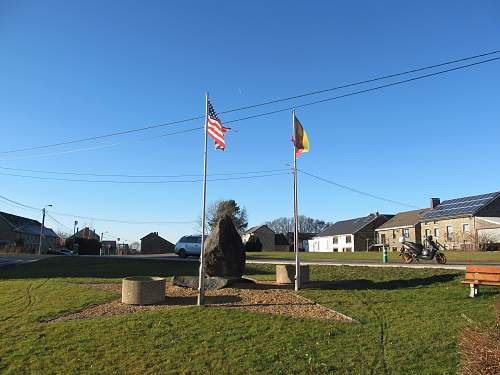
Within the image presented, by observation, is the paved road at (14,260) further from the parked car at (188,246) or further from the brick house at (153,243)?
the brick house at (153,243)

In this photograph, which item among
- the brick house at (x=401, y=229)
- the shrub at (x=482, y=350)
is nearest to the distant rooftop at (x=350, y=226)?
the brick house at (x=401, y=229)

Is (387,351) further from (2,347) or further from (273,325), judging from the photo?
(2,347)

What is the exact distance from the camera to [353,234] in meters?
80.1

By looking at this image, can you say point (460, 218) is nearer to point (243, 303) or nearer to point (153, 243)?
point (243, 303)

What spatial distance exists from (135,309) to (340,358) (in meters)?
5.52

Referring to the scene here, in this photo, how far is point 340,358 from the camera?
8117 millimetres

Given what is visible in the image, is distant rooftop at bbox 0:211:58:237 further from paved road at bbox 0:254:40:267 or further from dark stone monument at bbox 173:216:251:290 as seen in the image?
dark stone monument at bbox 173:216:251:290

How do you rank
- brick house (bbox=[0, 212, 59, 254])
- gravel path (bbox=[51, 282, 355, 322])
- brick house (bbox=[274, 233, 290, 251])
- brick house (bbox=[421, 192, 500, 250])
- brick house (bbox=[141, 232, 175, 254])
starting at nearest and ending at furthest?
gravel path (bbox=[51, 282, 355, 322]) < brick house (bbox=[421, 192, 500, 250]) < brick house (bbox=[0, 212, 59, 254]) < brick house (bbox=[141, 232, 175, 254]) < brick house (bbox=[274, 233, 290, 251])

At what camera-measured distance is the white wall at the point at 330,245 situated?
8156cm

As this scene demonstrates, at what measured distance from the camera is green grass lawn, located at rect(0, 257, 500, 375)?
792 cm

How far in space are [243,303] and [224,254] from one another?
11.8 ft

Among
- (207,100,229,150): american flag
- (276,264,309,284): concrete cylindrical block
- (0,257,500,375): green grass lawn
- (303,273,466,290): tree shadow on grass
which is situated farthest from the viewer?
(276,264,309,284): concrete cylindrical block

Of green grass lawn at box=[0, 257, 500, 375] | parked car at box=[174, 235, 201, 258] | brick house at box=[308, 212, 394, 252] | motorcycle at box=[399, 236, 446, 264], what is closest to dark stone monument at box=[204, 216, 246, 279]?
green grass lawn at box=[0, 257, 500, 375]

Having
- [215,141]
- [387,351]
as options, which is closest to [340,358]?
[387,351]
